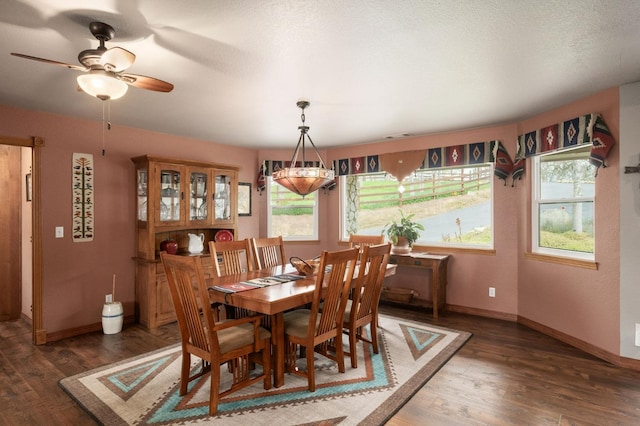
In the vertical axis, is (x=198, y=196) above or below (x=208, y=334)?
above

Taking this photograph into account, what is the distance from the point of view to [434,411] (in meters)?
2.36

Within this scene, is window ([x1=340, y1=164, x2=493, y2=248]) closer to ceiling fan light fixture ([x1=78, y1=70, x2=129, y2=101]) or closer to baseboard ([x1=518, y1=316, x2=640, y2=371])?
baseboard ([x1=518, y1=316, x2=640, y2=371])

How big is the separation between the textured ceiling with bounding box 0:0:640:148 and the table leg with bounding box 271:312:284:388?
1.83m

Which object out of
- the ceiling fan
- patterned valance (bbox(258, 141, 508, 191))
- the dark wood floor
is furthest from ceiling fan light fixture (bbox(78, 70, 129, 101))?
patterned valance (bbox(258, 141, 508, 191))

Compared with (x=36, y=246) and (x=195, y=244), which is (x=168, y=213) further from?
(x=36, y=246)

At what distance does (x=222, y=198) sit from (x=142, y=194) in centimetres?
101

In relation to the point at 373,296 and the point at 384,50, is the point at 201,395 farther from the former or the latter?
the point at 384,50

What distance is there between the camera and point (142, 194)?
424 cm

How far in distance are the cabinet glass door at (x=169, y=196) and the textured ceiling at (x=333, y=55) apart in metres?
0.72

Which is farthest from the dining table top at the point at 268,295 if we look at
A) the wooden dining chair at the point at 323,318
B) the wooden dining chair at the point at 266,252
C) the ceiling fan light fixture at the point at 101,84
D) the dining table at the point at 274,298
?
the ceiling fan light fixture at the point at 101,84

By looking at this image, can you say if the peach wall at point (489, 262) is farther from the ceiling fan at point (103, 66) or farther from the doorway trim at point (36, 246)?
the doorway trim at point (36, 246)

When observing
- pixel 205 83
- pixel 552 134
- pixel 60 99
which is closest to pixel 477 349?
pixel 552 134

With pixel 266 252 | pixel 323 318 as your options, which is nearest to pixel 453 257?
pixel 266 252

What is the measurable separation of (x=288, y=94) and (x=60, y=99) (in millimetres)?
2092
